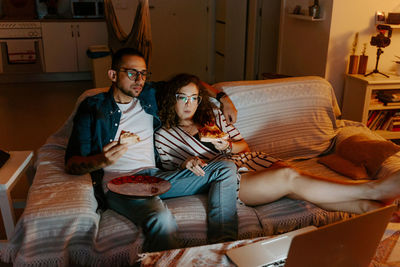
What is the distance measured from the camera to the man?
5.83ft

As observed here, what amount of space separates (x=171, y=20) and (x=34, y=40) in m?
2.00

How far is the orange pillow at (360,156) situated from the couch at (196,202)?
0.14 ft

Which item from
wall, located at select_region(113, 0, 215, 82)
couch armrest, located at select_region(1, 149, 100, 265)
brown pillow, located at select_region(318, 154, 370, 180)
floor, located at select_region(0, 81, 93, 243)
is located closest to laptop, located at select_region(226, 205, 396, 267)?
couch armrest, located at select_region(1, 149, 100, 265)

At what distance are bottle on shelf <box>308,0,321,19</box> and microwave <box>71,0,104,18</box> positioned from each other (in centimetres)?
364

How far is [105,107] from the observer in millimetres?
2012

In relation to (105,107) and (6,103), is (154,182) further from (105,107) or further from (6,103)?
(6,103)

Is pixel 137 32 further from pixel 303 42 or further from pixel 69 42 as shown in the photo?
pixel 69 42

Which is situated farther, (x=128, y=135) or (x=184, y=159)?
(x=184, y=159)

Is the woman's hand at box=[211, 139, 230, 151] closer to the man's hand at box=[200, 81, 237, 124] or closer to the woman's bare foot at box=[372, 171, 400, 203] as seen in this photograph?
the man's hand at box=[200, 81, 237, 124]

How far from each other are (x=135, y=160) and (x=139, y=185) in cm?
26

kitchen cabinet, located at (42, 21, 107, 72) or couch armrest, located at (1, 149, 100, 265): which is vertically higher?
kitchen cabinet, located at (42, 21, 107, 72)

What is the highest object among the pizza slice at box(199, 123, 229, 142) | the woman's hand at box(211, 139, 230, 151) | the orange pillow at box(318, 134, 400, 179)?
the pizza slice at box(199, 123, 229, 142)

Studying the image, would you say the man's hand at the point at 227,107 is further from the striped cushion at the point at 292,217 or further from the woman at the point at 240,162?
the striped cushion at the point at 292,217

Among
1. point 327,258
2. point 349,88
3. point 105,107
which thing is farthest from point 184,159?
point 349,88
